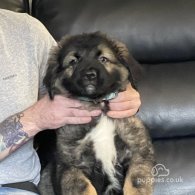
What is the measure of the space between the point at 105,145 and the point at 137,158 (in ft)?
0.35

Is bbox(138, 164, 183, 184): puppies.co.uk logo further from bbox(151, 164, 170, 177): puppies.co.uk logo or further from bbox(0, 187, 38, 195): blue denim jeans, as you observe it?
bbox(0, 187, 38, 195): blue denim jeans

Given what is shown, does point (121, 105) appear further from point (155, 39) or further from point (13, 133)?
point (155, 39)

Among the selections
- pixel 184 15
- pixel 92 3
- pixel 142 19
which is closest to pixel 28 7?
pixel 92 3

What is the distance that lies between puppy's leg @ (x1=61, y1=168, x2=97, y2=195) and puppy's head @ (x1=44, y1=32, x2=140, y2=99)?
0.24m

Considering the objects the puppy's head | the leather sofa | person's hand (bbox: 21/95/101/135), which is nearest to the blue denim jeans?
person's hand (bbox: 21/95/101/135)

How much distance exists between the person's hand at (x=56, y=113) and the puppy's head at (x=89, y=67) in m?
0.03

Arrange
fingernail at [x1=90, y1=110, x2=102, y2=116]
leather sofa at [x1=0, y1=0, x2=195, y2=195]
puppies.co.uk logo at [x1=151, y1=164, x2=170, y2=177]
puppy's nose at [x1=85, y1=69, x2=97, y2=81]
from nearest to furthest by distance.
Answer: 1. puppy's nose at [x1=85, y1=69, x2=97, y2=81]
2. fingernail at [x1=90, y1=110, x2=102, y2=116]
3. puppies.co.uk logo at [x1=151, y1=164, x2=170, y2=177]
4. leather sofa at [x1=0, y1=0, x2=195, y2=195]

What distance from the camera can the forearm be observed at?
5.20 feet

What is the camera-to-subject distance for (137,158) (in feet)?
5.15

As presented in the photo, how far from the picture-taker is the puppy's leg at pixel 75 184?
1.51m

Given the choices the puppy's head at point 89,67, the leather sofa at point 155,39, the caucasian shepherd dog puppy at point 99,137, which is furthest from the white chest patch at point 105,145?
the leather sofa at point 155,39

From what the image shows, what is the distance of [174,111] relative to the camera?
1.95 metres

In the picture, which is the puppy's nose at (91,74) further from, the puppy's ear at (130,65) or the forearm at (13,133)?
the forearm at (13,133)

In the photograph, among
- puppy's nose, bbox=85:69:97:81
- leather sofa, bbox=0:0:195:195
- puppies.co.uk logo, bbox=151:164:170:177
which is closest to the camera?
puppy's nose, bbox=85:69:97:81
